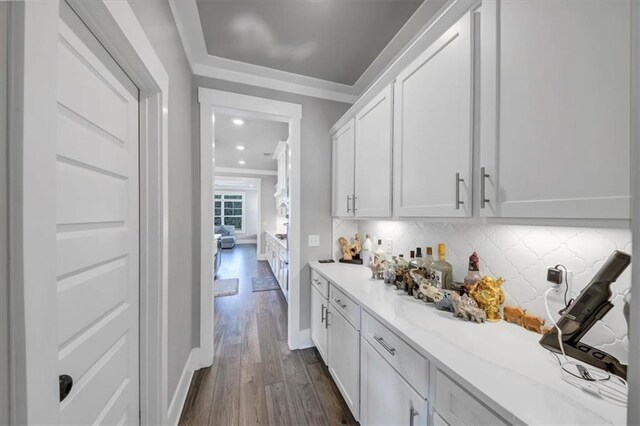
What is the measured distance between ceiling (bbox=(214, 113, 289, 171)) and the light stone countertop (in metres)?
2.53

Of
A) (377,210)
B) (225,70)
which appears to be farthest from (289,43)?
(377,210)

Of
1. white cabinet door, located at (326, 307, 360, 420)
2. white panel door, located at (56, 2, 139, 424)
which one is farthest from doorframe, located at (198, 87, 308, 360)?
white panel door, located at (56, 2, 139, 424)

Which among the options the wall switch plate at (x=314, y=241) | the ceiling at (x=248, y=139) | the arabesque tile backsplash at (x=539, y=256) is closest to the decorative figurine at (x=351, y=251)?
the wall switch plate at (x=314, y=241)

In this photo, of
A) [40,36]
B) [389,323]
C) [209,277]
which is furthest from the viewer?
[209,277]

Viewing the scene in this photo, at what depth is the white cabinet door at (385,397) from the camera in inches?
36.3

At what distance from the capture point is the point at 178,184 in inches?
61.4

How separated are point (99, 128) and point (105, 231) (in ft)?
1.25

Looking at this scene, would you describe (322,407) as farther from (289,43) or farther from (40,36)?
(289,43)

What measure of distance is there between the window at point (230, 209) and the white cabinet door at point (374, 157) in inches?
348

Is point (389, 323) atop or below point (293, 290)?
atop

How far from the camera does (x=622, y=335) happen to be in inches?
29.9

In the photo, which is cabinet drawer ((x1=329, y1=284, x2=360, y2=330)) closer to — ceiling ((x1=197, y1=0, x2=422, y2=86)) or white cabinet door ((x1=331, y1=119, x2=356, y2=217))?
white cabinet door ((x1=331, y1=119, x2=356, y2=217))

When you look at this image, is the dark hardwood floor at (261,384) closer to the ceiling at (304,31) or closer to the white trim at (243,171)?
the ceiling at (304,31)

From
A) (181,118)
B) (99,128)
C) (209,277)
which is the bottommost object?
(209,277)
